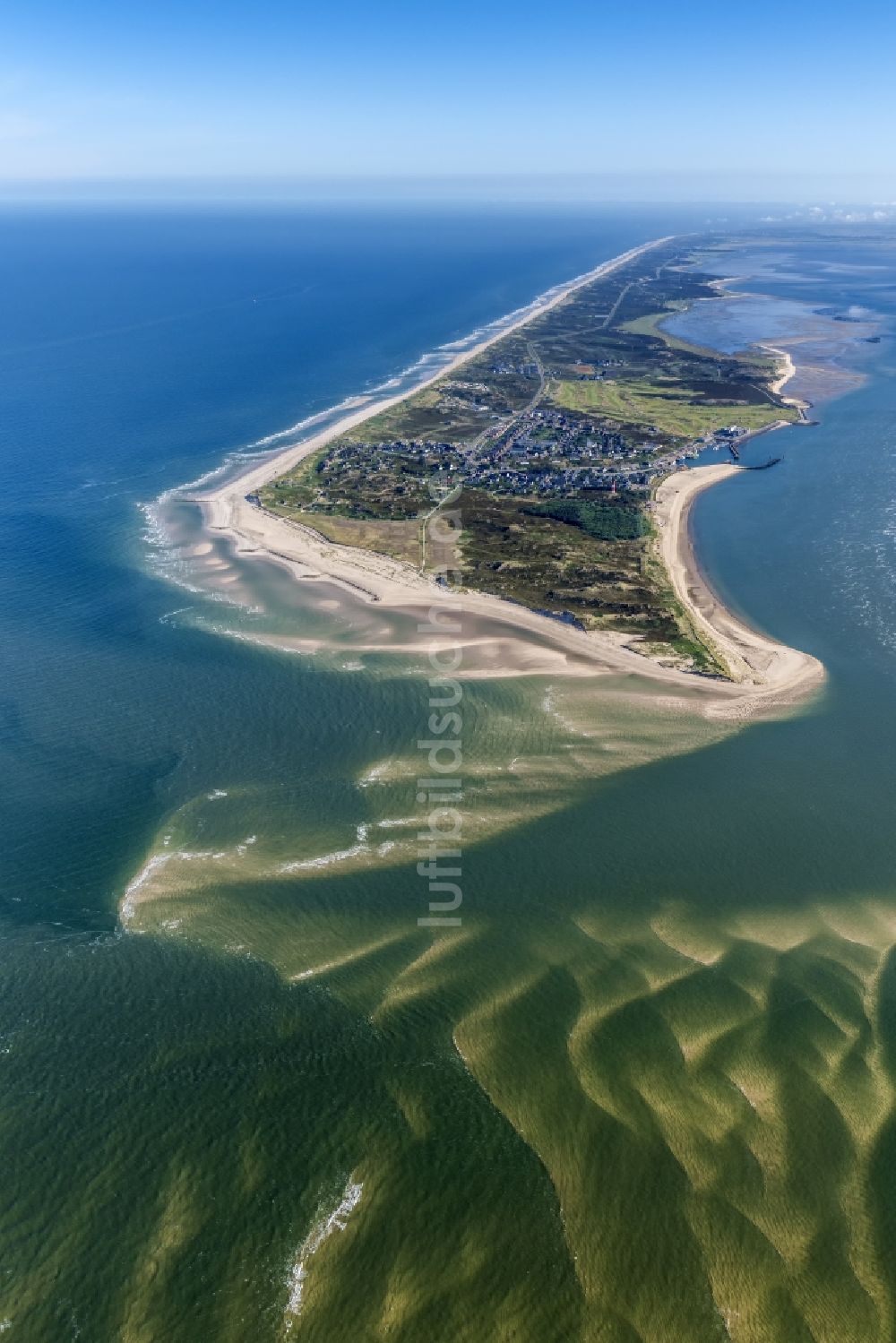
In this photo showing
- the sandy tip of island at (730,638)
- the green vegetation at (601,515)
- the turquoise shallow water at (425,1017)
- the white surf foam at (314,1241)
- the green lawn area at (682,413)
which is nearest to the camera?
the white surf foam at (314,1241)

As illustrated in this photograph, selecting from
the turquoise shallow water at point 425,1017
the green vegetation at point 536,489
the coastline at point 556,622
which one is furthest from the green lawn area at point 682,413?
the turquoise shallow water at point 425,1017

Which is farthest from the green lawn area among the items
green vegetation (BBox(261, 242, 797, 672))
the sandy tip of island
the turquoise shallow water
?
the turquoise shallow water

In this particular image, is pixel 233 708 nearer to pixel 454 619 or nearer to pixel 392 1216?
pixel 454 619

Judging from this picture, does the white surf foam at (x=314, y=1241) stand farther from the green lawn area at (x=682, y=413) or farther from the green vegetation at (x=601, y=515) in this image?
the green lawn area at (x=682, y=413)

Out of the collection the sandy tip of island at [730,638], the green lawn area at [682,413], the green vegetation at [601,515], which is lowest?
the sandy tip of island at [730,638]

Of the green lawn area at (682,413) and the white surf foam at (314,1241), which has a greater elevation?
the green lawn area at (682,413)

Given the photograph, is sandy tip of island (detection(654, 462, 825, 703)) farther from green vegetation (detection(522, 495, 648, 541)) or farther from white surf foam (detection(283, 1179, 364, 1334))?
white surf foam (detection(283, 1179, 364, 1334))

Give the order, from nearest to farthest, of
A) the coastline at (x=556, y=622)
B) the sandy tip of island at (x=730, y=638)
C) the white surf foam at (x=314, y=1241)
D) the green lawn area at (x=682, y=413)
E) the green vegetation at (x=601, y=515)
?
the white surf foam at (x=314, y=1241) < the sandy tip of island at (x=730, y=638) < the coastline at (x=556, y=622) < the green vegetation at (x=601, y=515) < the green lawn area at (x=682, y=413)

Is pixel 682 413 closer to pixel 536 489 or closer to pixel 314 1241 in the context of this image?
pixel 536 489
